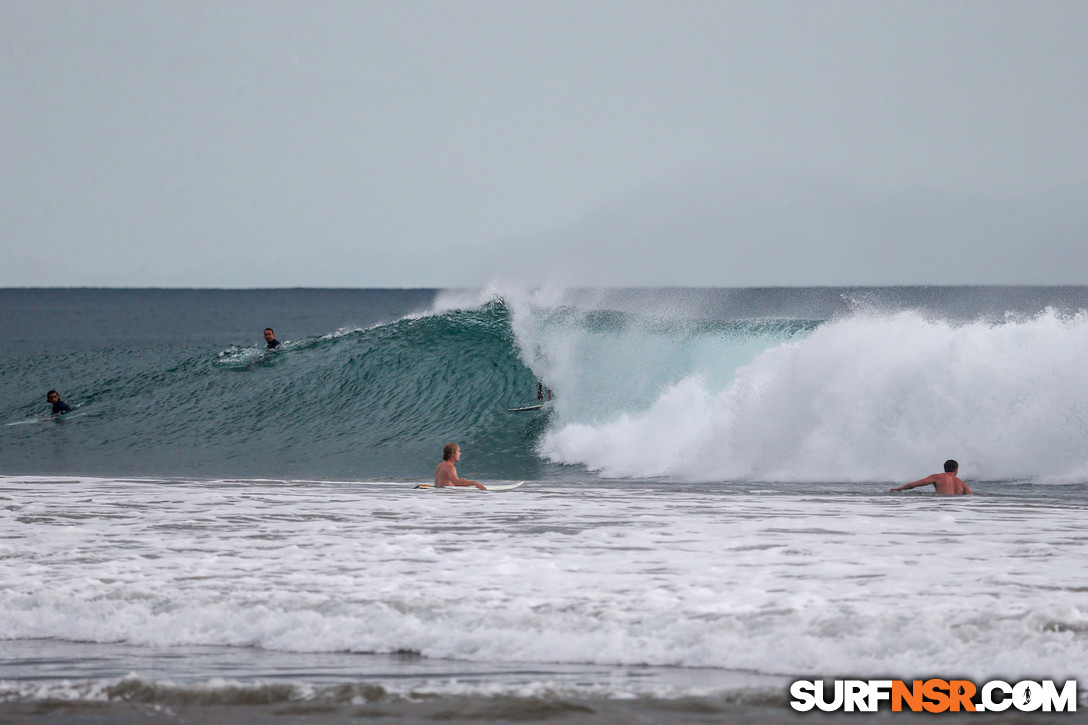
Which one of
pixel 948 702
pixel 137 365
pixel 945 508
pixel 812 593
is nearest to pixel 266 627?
pixel 812 593

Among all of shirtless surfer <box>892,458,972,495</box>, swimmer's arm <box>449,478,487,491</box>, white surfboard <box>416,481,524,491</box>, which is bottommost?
white surfboard <box>416,481,524,491</box>

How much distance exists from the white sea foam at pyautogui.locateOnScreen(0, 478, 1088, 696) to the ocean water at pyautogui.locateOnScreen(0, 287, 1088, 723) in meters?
0.03

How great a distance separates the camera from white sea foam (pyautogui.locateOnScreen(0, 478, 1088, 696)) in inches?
209

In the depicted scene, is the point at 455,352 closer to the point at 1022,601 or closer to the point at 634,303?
the point at 634,303

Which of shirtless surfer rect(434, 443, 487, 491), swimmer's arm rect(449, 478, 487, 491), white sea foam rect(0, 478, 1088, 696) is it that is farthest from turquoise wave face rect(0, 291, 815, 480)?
white sea foam rect(0, 478, 1088, 696)

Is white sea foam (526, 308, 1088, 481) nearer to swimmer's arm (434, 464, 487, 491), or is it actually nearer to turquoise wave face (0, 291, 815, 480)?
turquoise wave face (0, 291, 815, 480)

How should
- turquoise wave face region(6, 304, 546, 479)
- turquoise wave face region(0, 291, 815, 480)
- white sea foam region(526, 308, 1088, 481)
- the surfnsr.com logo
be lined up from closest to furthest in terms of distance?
the surfnsr.com logo, white sea foam region(526, 308, 1088, 481), turquoise wave face region(6, 304, 546, 479), turquoise wave face region(0, 291, 815, 480)

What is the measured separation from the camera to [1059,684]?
4.73 metres

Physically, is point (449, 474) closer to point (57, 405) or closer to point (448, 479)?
point (448, 479)

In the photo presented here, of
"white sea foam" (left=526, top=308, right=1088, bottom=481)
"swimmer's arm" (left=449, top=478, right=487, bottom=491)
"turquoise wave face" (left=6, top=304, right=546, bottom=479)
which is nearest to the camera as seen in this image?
"swimmer's arm" (left=449, top=478, right=487, bottom=491)

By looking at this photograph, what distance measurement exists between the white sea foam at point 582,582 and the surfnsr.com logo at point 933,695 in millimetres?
159

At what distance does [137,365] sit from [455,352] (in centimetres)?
968

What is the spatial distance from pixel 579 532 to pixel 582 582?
6.06 ft

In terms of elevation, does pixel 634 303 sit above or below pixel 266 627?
above
